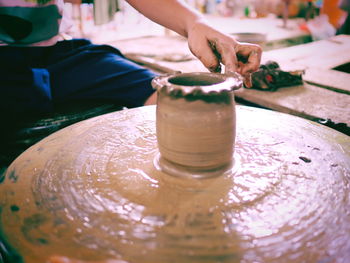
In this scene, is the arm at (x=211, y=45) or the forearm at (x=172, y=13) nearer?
the arm at (x=211, y=45)

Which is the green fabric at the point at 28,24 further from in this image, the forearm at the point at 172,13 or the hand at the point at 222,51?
the hand at the point at 222,51

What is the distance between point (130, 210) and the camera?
2.79 feet

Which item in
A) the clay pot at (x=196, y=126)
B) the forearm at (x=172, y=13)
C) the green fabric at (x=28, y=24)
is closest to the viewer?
the clay pot at (x=196, y=126)

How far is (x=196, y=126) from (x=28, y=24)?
1.20 meters

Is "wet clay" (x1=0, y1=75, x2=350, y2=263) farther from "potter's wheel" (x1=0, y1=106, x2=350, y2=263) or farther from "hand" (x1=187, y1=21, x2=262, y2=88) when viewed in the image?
"hand" (x1=187, y1=21, x2=262, y2=88)

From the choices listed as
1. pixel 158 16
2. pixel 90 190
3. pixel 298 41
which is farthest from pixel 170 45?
pixel 90 190

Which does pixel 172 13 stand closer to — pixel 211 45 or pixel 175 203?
pixel 211 45

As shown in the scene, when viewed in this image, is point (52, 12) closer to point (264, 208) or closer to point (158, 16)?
point (158, 16)

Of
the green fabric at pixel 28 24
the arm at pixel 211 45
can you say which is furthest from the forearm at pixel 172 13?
the green fabric at pixel 28 24

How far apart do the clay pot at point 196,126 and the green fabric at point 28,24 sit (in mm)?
1023

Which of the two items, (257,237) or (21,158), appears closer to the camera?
(257,237)

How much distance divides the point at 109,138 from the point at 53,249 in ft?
1.82

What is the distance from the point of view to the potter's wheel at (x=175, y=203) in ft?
2.39

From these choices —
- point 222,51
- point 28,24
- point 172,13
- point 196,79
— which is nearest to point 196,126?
point 196,79
